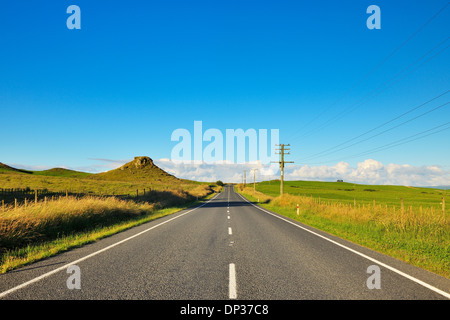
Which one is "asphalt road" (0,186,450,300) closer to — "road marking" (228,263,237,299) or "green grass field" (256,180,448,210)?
"road marking" (228,263,237,299)

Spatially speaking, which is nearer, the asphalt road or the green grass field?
the asphalt road

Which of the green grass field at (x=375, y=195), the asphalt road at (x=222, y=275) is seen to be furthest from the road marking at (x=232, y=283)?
the green grass field at (x=375, y=195)

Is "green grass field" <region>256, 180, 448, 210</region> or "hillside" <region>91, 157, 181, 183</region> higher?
"hillside" <region>91, 157, 181, 183</region>

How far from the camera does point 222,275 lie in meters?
5.08

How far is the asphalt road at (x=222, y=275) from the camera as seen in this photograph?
412cm

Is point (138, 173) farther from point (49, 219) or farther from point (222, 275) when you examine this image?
point (222, 275)

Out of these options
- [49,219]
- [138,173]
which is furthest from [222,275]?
[138,173]

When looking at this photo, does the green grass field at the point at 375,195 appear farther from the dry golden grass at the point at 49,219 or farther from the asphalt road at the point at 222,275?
the dry golden grass at the point at 49,219

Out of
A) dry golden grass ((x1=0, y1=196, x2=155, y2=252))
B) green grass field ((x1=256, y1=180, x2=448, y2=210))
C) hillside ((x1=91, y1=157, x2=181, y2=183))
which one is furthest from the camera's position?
hillside ((x1=91, y1=157, x2=181, y2=183))

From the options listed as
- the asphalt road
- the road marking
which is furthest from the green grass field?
the road marking

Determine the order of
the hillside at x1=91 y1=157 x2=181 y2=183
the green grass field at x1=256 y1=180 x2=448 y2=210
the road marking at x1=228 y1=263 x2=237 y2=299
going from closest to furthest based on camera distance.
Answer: the road marking at x1=228 y1=263 x2=237 y2=299 < the green grass field at x1=256 y1=180 x2=448 y2=210 < the hillside at x1=91 y1=157 x2=181 y2=183

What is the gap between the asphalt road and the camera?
4117 mm
